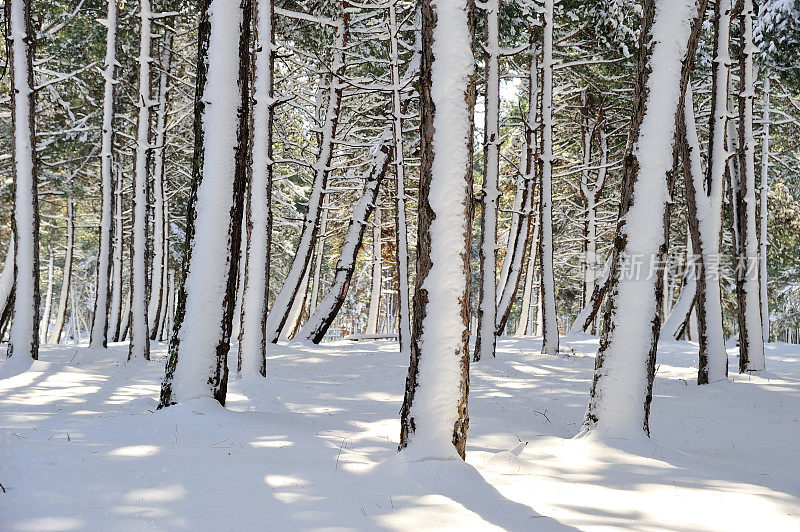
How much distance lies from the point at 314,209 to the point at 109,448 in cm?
1065

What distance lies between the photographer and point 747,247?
35.4ft

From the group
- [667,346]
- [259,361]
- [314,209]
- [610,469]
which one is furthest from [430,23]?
[667,346]

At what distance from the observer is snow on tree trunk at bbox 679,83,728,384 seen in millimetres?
8758

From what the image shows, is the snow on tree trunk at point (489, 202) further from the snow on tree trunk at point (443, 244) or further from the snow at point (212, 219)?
the snow on tree trunk at point (443, 244)

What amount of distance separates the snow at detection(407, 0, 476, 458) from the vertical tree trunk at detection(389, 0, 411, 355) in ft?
24.6

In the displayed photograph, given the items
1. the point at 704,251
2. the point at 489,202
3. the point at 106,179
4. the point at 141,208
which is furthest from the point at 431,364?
the point at 106,179

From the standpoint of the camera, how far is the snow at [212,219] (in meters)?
5.44

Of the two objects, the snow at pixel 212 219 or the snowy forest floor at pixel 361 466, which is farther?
the snow at pixel 212 219

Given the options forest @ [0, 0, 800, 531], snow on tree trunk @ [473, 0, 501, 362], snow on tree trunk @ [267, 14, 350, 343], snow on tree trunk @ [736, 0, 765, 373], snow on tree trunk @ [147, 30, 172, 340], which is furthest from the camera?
snow on tree trunk @ [147, 30, 172, 340]

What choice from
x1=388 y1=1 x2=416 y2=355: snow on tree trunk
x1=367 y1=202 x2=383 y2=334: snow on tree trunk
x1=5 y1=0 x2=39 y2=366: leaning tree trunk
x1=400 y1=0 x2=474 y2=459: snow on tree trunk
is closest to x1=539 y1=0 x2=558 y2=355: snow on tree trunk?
x1=388 y1=1 x2=416 y2=355: snow on tree trunk

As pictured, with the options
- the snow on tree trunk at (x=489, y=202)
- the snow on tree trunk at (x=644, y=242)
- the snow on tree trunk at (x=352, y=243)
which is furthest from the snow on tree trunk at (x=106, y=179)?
the snow on tree trunk at (x=644, y=242)

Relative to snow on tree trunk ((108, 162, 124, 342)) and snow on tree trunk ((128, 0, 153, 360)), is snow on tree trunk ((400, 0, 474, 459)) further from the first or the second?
snow on tree trunk ((108, 162, 124, 342))

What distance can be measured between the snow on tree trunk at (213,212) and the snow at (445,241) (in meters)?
2.29

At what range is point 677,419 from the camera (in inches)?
277
